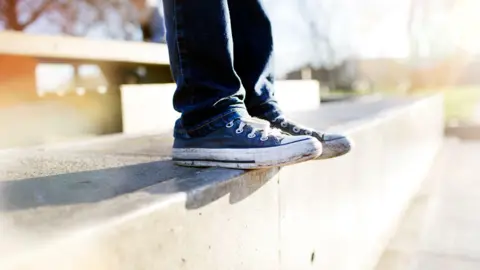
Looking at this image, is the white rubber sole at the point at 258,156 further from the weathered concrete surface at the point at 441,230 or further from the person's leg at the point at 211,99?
the weathered concrete surface at the point at 441,230

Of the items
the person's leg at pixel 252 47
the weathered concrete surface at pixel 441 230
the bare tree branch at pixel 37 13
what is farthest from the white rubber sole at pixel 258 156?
the bare tree branch at pixel 37 13

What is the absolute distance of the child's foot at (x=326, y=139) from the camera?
1.01m

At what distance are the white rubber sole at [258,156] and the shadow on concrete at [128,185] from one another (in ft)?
0.08

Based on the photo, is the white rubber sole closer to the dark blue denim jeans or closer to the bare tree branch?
the dark blue denim jeans

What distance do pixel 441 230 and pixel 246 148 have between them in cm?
162

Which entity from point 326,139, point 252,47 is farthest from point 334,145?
point 252,47

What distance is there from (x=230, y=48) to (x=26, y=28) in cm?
317

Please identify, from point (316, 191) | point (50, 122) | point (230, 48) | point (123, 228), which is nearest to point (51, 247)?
point (123, 228)

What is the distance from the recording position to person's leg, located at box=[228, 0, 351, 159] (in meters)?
1.07

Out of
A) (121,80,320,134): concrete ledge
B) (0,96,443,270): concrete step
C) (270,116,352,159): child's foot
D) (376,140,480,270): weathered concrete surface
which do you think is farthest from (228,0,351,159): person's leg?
(121,80,320,134): concrete ledge

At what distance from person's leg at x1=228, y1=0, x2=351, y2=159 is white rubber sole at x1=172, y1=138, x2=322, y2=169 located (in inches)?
7.8

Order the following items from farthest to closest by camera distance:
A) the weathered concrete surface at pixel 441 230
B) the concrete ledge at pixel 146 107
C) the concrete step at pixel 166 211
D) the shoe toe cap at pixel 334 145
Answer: the concrete ledge at pixel 146 107
the weathered concrete surface at pixel 441 230
the shoe toe cap at pixel 334 145
the concrete step at pixel 166 211

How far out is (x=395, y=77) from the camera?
671cm

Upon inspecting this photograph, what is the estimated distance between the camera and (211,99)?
90 cm
